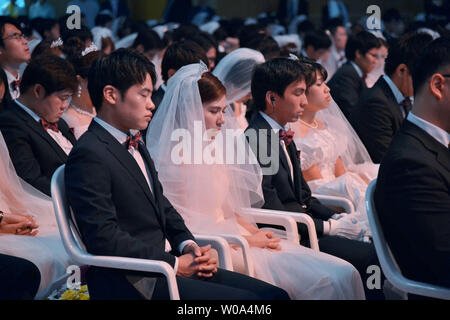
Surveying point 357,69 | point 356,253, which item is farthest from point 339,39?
point 356,253

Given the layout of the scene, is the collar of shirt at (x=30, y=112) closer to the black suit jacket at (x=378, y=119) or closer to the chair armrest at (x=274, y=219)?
the chair armrest at (x=274, y=219)

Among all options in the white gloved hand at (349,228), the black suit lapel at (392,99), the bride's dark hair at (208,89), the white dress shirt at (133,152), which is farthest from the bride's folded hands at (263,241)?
the black suit lapel at (392,99)

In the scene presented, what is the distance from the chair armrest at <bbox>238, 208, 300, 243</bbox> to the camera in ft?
10.9

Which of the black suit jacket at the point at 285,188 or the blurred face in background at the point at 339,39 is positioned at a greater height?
the black suit jacket at the point at 285,188

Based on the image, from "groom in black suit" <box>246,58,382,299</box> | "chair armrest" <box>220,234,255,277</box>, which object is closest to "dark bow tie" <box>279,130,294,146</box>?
"groom in black suit" <box>246,58,382,299</box>

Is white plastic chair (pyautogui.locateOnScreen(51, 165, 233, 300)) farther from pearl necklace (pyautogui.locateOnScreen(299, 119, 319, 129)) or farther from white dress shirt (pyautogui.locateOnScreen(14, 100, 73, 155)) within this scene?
pearl necklace (pyautogui.locateOnScreen(299, 119, 319, 129))

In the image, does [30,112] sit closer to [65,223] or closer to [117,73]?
[117,73]

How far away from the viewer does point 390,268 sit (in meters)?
2.38

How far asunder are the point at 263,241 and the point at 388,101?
189 centimetres

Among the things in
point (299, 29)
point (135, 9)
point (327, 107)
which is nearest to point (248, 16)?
point (135, 9)

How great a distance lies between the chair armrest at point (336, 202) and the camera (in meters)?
3.91

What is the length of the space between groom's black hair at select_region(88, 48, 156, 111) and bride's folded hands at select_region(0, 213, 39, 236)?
2.42ft

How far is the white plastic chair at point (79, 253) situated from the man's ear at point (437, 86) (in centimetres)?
106
